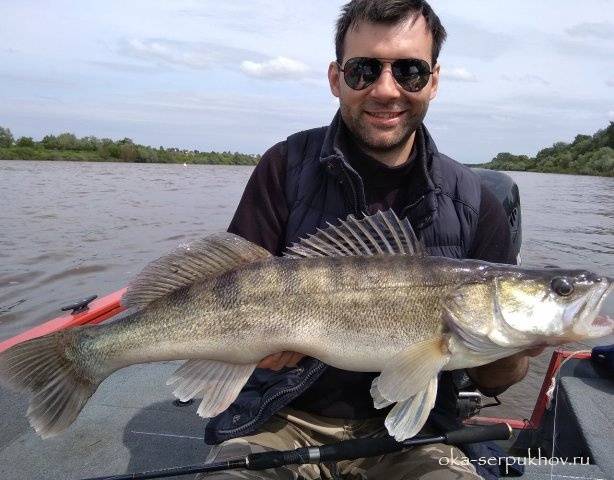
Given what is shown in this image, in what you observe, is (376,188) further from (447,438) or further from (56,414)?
(56,414)

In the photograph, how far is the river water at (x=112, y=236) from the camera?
9.09m

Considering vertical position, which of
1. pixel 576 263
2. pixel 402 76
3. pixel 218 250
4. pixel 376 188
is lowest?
pixel 576 263

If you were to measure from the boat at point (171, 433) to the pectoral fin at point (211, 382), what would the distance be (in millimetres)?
1092

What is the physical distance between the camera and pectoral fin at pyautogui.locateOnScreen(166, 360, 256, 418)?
2750 mm

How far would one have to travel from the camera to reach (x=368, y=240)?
9.52ft

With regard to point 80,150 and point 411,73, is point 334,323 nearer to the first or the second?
point 411,73

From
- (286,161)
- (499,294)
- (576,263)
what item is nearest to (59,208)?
(576,263)

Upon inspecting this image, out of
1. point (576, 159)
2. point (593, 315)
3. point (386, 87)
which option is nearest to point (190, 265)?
point (386, 87)

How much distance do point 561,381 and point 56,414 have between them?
333cm

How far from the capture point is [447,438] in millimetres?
2822

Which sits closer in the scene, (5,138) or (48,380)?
(48,380)

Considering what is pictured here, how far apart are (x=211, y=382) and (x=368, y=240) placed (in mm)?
1050

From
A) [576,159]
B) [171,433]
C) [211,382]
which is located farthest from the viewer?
[576,159]

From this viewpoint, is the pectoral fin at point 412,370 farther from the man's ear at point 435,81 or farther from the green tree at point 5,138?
the green tree at point 5,138
